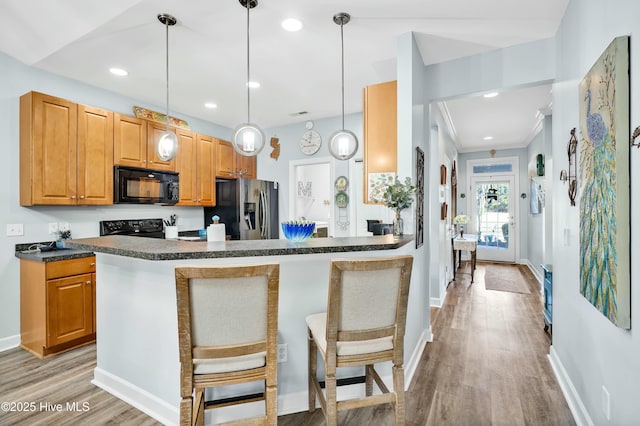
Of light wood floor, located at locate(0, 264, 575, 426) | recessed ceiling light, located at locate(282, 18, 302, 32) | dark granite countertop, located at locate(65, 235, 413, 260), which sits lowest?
light wood floor, located at locate(0, 264, 575, 426)

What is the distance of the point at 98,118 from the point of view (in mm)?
3400

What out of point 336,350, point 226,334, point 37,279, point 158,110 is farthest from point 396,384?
point 158,110

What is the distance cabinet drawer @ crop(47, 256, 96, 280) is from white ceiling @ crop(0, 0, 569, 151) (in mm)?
1845

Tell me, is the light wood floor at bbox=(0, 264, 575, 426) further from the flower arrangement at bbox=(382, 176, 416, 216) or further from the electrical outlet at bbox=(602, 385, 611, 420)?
the flower arrangement at bbox=(382, 176, 416, 216)

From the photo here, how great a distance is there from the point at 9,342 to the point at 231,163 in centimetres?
321

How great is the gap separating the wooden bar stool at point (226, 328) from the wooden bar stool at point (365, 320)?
27cm

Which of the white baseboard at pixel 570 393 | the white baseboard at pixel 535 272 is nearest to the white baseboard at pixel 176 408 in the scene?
the white baseboard at pixel 570 393

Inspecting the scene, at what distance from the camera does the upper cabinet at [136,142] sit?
359 cm

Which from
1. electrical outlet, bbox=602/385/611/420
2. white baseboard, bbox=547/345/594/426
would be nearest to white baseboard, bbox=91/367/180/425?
electrical outlet, bbox=602/385/611/420

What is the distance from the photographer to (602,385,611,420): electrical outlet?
1.52 m

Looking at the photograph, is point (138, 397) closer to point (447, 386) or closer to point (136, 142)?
point (447, 386)

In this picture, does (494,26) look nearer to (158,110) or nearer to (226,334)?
(226,334)

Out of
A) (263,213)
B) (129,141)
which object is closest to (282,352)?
(129,141)

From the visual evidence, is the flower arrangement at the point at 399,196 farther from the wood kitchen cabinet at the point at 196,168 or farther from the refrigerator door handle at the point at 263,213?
the wood kitchen cabinet at the point at 196,168
